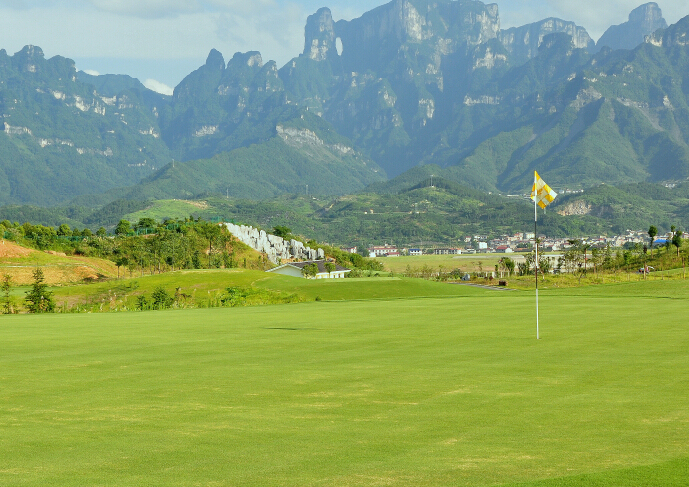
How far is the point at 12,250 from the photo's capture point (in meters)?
98.1

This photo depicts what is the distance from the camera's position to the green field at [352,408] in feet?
36.7

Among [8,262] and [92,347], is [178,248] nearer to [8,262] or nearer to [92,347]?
[8,262]

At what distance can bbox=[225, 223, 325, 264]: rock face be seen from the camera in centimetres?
14825

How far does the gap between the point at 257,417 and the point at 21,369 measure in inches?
387

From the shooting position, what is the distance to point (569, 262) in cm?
13325

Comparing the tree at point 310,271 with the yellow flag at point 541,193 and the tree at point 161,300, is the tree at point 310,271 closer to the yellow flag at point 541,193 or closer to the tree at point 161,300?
the tree at point 161,300

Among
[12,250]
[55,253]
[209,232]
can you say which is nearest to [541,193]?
[12,250]

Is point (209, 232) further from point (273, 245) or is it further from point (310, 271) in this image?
point (310, 271)

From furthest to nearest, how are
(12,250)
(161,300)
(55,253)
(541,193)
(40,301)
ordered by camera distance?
(55,253), (12,250), (161,300), (40,301), (541,193)

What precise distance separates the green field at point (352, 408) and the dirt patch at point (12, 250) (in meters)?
72.0

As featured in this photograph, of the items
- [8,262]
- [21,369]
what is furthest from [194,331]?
[8,262]

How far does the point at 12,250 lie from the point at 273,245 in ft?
210

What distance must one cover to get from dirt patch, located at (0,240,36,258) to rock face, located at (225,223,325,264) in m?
49.1

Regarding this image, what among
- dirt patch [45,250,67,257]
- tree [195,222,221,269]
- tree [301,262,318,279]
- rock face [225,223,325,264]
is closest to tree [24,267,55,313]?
dirt patch [45,250,67,257]
